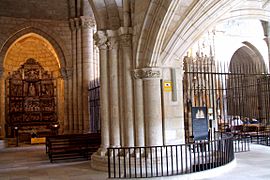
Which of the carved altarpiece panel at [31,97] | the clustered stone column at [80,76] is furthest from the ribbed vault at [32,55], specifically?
the clustered stone column at [80,76]

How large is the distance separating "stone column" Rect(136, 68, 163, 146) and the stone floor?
4.72 ft

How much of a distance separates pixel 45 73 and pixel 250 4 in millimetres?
12126

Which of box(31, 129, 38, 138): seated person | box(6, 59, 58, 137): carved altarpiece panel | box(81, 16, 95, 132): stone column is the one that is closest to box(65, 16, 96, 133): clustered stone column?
box(81, 16, 95, 132): stone column

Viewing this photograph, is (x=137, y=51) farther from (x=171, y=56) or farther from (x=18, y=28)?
(x=18, y=28)

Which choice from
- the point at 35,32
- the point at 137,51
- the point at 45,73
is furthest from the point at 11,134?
the point at 137,51

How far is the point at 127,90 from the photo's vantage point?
8375 mm

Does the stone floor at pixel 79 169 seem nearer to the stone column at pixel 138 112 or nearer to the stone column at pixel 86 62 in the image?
the stone column at pixel 138 112

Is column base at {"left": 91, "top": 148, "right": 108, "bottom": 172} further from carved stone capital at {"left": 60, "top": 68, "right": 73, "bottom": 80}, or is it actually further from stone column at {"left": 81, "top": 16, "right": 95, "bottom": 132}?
carved stone capital at {"left": 60, "top": 68, "right": 73, "bottom": 80}

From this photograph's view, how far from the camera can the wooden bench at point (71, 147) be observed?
33.2 feet

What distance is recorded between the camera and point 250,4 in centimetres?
1020

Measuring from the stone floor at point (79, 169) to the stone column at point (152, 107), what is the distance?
1.44m

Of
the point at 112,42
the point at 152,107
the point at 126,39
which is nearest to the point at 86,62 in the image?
the point at 112,42

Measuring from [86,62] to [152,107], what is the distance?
24.3 ft

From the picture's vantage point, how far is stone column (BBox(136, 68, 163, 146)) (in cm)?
787
